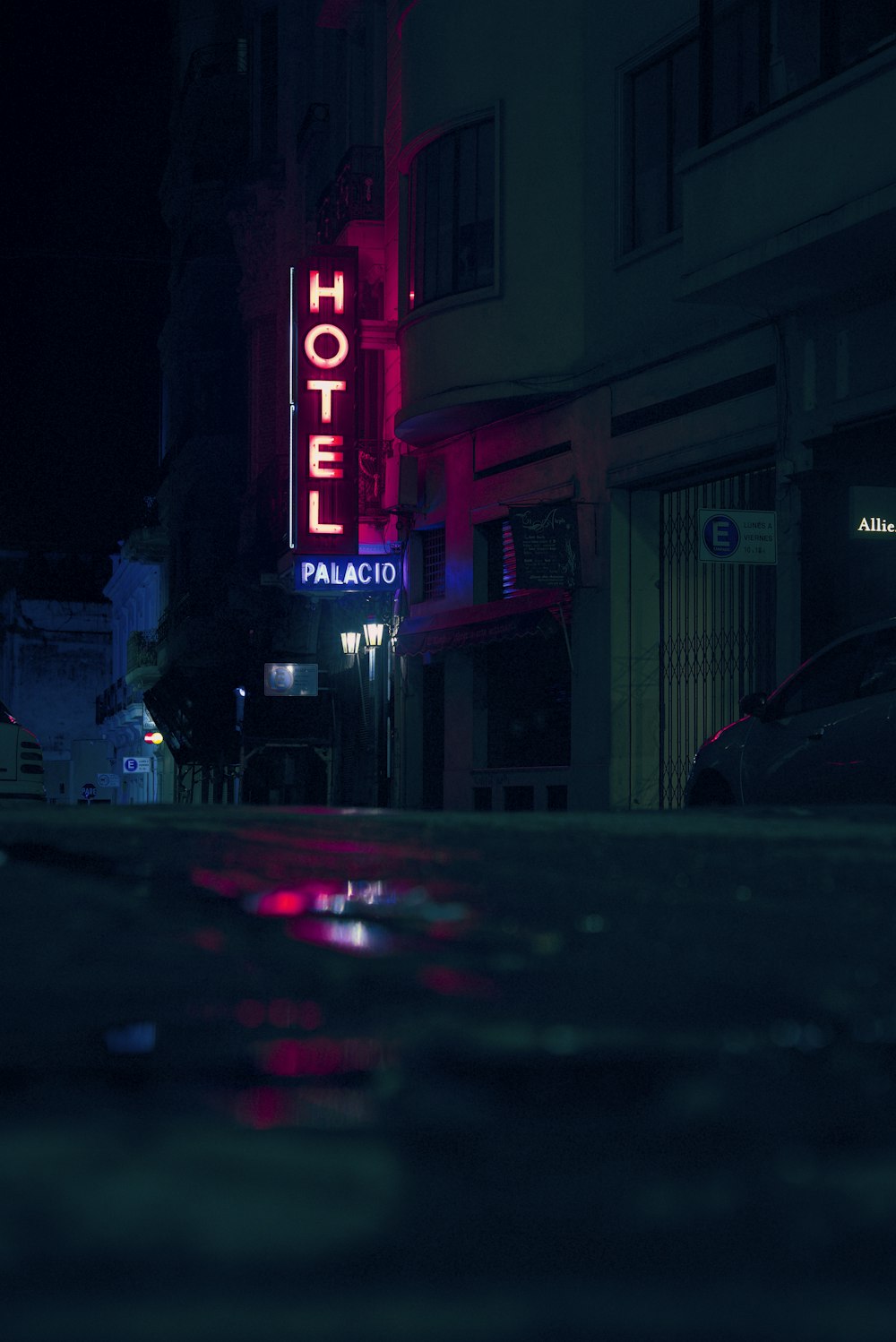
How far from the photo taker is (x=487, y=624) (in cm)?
1867

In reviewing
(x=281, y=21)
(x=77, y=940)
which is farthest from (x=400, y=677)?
(x=77, y=940)

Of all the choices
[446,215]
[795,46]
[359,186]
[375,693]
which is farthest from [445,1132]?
[375,693]

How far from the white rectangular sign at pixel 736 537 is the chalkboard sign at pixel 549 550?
3.59 meters

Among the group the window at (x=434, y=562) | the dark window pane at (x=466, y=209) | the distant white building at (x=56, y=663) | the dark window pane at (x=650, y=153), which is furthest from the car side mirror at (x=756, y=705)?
the distant white building at (x=56, y=663)

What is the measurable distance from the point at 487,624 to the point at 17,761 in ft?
20.8

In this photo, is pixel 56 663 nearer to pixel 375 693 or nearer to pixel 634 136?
pixel 375 693

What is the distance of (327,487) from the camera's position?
2156 centimetres

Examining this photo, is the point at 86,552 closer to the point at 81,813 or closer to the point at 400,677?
the point at 400,677

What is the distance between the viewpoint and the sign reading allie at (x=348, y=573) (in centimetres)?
2173

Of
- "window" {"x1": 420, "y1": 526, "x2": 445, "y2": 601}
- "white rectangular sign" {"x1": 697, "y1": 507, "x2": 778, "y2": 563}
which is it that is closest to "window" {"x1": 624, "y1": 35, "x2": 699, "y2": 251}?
"white rectangular sign" {"x1": 697, "y1": 507, "x2": 778, "y2": 563}

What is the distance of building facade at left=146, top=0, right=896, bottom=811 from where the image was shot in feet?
42.8

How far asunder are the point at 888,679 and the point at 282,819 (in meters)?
7.36

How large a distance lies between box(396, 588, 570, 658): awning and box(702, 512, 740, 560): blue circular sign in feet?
12.5

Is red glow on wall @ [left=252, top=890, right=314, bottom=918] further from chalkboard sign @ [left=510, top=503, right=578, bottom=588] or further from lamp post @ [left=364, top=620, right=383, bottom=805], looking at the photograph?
lamp post @ [left=364, top=620, right=383, bottom=805]
